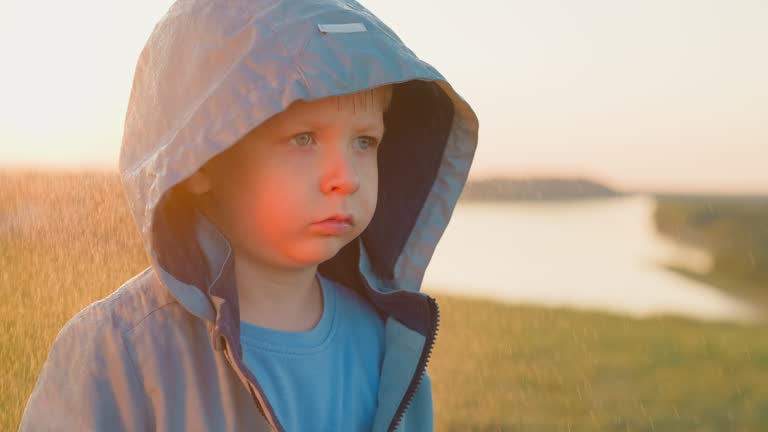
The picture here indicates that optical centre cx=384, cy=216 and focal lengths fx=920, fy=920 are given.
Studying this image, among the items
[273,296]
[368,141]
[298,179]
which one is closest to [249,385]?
[273,296]

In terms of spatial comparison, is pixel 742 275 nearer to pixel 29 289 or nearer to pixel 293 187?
pixel 29 289

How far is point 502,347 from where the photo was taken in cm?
523

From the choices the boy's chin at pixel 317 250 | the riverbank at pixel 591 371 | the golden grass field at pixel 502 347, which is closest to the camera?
the boy's chin at pixel 317 250

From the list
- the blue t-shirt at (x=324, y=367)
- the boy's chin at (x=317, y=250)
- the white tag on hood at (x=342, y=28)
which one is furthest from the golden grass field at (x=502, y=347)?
the white tag on hood at (x=342, y=28)

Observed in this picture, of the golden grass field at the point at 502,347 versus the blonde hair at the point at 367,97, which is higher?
the blonde hair at the point at 367,97

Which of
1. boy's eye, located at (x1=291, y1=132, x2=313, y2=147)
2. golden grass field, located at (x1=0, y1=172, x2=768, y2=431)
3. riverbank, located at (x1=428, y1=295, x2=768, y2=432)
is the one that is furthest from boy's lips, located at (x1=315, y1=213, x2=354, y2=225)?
riverbank, located at (x1=428, y1=295, x2=768, y2=432)

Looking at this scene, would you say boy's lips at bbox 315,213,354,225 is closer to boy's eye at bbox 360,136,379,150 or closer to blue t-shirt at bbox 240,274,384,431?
boy's eye at bbox 360,136,379,150

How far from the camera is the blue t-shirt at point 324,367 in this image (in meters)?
1.56

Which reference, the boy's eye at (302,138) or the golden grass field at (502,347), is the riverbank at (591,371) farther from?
the boy's eye at (302,138)

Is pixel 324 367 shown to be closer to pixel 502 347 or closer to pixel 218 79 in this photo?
pixel 218 79

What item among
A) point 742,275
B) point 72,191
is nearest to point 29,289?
point 72,191

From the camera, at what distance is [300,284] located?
5.43ft

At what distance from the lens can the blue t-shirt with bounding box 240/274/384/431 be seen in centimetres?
156

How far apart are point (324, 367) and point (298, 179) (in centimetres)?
37
